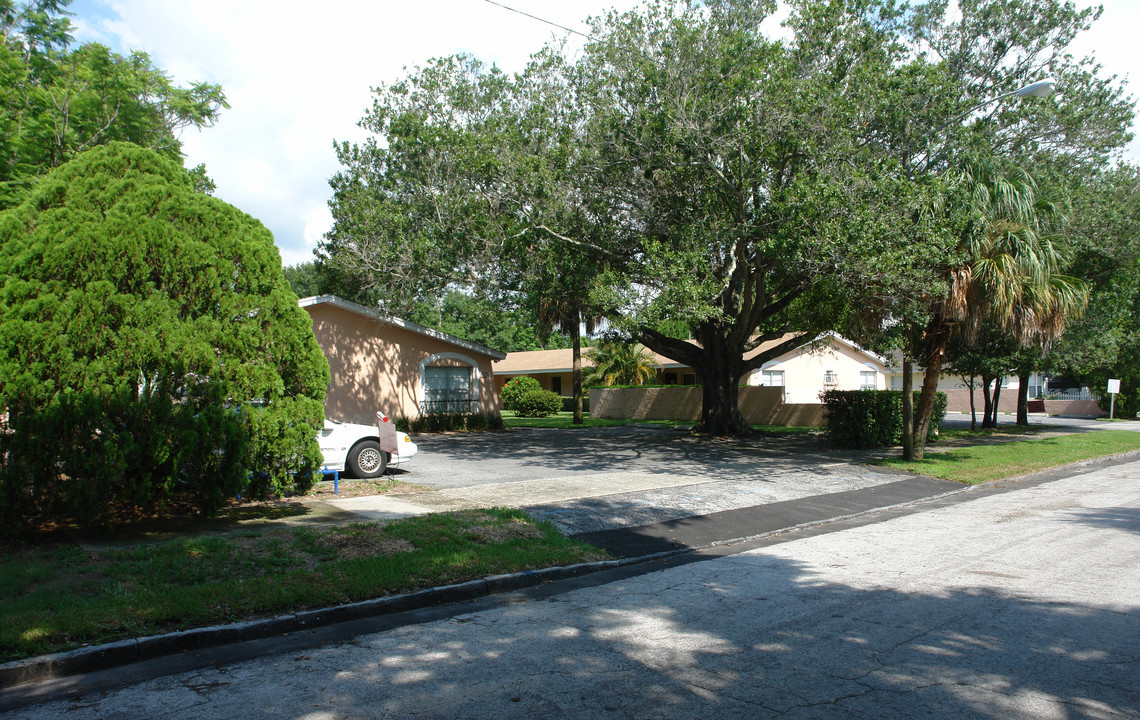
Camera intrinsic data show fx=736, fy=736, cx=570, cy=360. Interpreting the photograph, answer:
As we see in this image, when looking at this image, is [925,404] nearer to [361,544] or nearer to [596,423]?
[361,544]

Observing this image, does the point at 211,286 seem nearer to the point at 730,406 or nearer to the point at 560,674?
the point at 560,674

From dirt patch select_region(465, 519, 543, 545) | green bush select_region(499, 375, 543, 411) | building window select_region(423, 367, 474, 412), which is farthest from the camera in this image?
green bush select_region(499, 375, 543, 411)

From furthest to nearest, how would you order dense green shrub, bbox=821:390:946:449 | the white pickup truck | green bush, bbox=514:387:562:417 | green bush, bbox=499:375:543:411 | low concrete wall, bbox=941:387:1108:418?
low concrete wall, bbox=941:387:1108:418
green bush, bbox=499:375:543:411
green bush, bbox=514:387:562:417
dense green shrub, bbox=821:390:946:449
the white pickup truck

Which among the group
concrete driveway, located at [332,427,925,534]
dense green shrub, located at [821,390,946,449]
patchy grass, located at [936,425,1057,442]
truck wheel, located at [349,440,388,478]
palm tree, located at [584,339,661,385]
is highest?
palm tree, located at [584,339,661,385]

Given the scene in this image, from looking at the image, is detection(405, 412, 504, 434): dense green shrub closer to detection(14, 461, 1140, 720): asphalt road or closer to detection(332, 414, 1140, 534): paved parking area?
detection(332, 414, 1140, 534): paved parking area

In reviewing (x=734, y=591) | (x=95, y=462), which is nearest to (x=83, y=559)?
(x=95, y=462)

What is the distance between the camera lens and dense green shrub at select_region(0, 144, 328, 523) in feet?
25.5

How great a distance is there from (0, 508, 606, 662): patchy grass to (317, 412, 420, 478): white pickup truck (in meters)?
3.64

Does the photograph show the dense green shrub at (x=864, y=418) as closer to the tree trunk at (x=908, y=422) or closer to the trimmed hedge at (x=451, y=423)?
the tree trunk at (x=908, y=422)

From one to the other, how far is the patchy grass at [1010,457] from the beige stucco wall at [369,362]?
14.1 meters

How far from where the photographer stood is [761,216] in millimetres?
15773

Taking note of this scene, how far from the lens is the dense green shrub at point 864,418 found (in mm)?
19344

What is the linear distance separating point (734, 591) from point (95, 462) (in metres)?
6.71

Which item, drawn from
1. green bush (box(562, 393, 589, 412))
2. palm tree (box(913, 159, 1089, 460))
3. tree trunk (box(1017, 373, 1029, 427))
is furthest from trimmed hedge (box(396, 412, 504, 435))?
tree trunk (box(1017, 373, 1029, 427))
